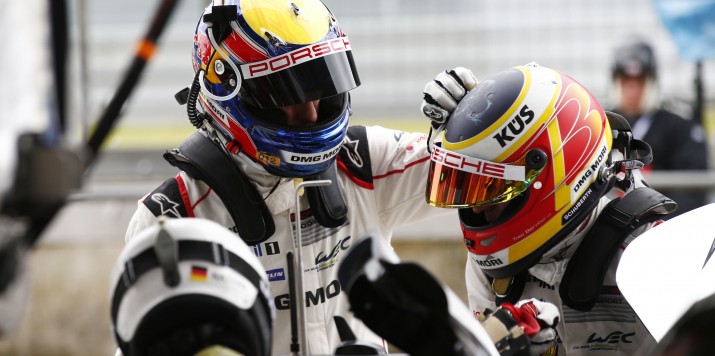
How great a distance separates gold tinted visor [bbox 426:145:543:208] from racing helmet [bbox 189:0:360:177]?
0.42 metres

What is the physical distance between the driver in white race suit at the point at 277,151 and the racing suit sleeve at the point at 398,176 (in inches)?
2.2

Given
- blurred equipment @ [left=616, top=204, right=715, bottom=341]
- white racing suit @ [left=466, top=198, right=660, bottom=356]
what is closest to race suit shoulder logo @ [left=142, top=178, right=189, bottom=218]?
white racing suit @ [left=466, top=198, right=660, bottom=356]

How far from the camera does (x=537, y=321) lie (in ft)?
7.28

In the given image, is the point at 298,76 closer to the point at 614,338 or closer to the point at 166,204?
the point at 166,204

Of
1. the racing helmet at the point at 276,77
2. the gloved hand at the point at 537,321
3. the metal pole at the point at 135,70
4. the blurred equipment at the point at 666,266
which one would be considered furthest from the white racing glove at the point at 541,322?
the metal pole at the point at 135,70

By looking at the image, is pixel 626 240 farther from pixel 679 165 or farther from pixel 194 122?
pixel 679 165

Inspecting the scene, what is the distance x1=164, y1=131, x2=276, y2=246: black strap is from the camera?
2.83m

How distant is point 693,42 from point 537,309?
378 cm

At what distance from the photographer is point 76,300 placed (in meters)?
5.16

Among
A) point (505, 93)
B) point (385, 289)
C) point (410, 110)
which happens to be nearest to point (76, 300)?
point (410, 110)

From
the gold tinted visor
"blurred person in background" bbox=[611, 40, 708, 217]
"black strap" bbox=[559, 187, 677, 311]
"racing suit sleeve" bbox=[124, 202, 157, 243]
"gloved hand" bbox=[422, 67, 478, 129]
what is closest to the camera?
"black strap" bbox=[559, 187, 677, 311]

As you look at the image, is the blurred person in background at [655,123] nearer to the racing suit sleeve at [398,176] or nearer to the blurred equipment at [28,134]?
the racing suit sleeve at [398,176]

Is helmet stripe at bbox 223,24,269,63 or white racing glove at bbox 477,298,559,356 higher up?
helmet stripe at bbox 223,24,269,63

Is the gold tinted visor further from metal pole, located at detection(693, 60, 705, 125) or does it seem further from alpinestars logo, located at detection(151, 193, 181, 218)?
metal pole, located at detection(693, 60, 705, 125)
